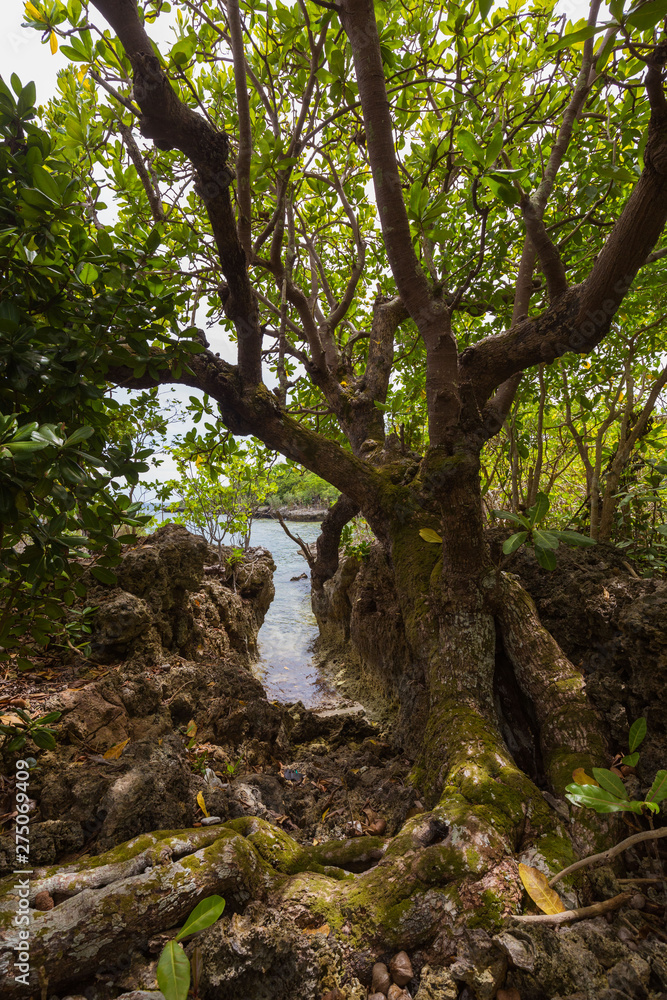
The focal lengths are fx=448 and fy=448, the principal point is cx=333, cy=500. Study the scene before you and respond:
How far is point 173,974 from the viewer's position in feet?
3.78

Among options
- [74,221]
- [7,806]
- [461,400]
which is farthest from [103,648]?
[461,400]

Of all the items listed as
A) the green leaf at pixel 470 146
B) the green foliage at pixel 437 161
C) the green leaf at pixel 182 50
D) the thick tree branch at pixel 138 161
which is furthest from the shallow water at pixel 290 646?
the green leaf at pixel 182 50

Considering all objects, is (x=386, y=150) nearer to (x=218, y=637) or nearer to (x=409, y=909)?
(x=409, y=909)

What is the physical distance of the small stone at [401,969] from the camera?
1.56 metres

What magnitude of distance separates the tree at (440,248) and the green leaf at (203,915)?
2.17 ft

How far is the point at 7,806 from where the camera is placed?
6.44 ft

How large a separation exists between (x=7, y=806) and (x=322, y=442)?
304 cm

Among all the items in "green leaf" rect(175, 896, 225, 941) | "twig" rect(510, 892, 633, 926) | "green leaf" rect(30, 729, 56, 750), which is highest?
"green leaf" rect(30, 729, 56, 750)

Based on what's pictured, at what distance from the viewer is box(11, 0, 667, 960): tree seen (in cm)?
190

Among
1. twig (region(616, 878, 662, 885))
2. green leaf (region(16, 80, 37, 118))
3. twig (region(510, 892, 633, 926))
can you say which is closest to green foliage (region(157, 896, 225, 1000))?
twig (region(510, 892, 633, 926))

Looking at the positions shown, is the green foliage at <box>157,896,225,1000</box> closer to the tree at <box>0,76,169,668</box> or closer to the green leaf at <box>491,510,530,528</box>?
the tree at <box>0,76,169,668</box>

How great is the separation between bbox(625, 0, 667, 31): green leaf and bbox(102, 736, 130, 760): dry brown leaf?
360cm

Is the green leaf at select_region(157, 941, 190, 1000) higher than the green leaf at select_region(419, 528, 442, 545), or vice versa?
the green leaf at select_region(419, 528, 442, 545)

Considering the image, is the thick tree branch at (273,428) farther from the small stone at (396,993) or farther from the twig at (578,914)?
the small stone at (396,993)
